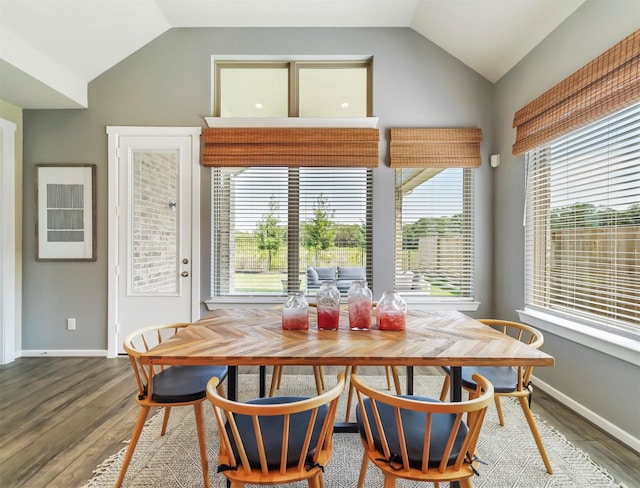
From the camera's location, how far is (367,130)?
9.75 feet

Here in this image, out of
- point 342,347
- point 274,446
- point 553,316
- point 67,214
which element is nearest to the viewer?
point 274,446

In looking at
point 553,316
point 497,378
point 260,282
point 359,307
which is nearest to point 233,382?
point 359,307

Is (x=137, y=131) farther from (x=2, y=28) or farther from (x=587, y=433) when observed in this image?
(x=587, y=433)

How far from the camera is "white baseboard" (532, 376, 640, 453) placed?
1738 millimetres

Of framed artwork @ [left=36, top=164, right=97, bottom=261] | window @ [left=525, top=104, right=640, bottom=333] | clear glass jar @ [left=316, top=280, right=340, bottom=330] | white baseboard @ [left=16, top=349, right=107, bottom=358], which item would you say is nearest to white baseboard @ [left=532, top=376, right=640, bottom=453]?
window @ [left=525, top=104, right=640, bottom=333]

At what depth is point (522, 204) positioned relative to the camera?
8.76ft

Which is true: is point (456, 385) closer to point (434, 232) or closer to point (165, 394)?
point (165, 394)

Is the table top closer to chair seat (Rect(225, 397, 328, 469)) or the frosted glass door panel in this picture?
chair seat (Rect(225, 397, 328, 469))

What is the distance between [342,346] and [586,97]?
7.39 ft

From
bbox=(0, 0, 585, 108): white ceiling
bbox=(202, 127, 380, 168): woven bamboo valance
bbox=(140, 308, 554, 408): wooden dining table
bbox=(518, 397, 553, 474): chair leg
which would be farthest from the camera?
bbox=(202, 127, 380, 168): woven bamboo valance

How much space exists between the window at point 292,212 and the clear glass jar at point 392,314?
1488 mm

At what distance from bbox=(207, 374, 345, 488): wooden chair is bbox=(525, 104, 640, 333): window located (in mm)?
1984

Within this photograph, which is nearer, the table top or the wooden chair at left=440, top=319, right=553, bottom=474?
the table top

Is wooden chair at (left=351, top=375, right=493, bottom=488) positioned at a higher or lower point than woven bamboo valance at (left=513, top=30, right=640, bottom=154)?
lower
